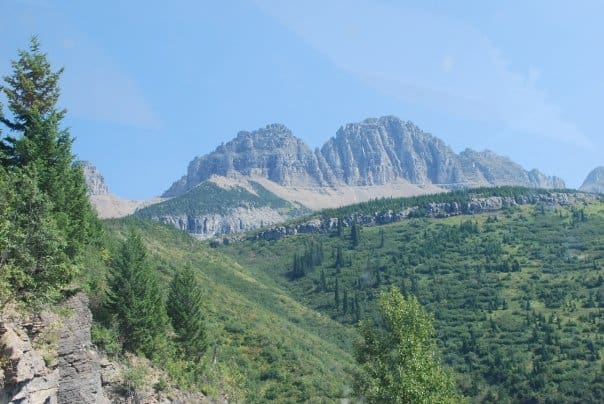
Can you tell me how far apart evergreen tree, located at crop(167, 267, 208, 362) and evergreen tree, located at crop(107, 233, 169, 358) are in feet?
26.5

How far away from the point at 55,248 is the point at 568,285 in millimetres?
179790

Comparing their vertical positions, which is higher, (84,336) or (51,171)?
(51,171)

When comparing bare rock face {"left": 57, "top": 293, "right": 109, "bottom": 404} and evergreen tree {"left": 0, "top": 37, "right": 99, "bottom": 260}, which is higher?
evergreen tree {"left": 0, "top": 37, "right": 99, "bottom": 260}

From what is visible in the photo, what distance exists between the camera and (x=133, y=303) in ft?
133

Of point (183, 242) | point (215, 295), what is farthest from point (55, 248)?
point (183, 242)

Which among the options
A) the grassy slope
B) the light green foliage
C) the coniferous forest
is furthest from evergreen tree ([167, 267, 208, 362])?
the light green foliage

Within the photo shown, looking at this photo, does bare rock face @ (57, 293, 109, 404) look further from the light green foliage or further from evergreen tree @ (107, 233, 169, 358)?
the light green foliage

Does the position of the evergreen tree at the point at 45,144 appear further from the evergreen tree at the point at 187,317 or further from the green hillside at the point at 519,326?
the green hillside at the point at 519,326

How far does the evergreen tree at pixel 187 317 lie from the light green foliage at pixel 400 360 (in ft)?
65.7

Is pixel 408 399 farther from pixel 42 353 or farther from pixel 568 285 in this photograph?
pixel 568 285

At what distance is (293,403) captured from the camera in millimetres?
75500

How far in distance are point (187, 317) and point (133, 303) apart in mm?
13644

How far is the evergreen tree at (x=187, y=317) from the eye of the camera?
52.9m

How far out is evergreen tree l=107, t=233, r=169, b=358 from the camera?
4038 centimetres
